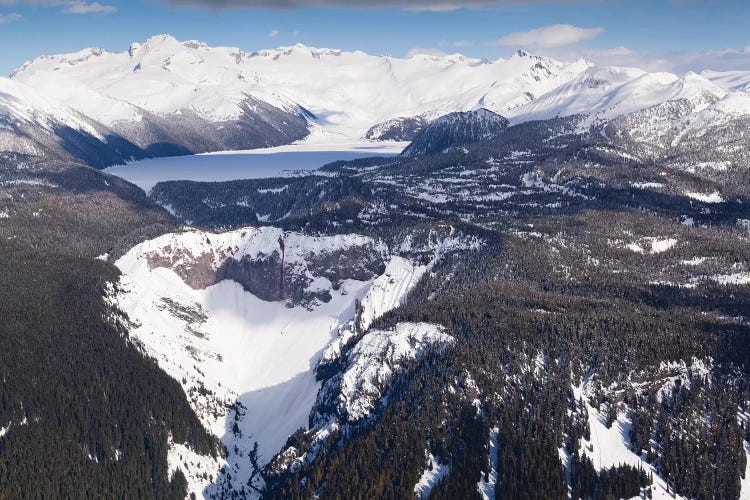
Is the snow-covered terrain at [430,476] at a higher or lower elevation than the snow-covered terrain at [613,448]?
lower

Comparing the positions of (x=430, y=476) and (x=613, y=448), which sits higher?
(x=613, y=448)

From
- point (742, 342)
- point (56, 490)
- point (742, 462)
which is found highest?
point (742, 342)

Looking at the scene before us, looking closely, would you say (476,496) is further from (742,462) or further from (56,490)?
(56,490)

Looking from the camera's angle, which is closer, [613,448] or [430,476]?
[430,476]

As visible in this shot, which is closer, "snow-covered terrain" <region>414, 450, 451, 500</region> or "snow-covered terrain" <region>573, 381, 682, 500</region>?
"snow-covered terrain" <region>573, 381, 682, 500</region>

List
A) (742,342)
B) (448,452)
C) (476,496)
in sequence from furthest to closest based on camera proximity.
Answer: (742,342), (448,452), (476,496)

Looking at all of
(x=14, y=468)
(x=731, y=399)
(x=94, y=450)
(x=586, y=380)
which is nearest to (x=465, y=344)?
(x=586, y=380)

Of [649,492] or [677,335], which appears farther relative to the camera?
[677,335]

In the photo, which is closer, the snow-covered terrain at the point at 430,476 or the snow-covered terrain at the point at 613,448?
the snow-covered terrain at the point at 613,448

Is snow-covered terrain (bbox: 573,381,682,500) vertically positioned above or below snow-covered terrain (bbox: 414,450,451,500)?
above

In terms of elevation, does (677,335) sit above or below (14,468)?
above

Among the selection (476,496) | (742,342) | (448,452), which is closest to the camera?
(476,496)
